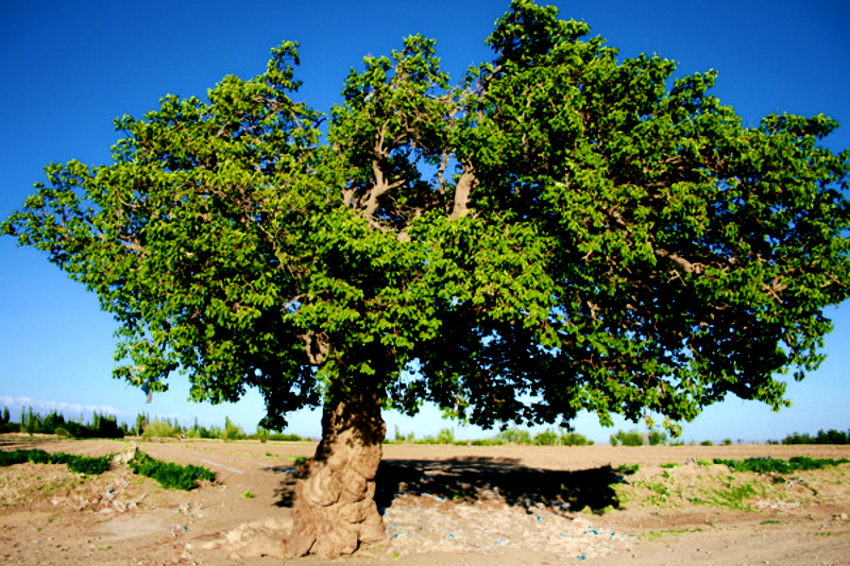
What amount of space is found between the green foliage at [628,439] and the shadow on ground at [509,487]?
1053 inches

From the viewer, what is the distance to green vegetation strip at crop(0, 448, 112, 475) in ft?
59.5

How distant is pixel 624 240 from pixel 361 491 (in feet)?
30.9

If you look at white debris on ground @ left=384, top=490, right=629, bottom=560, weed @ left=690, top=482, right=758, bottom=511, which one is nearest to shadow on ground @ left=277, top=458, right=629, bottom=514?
white debris on ground @ left=384, top=490, right=629, bottom=560

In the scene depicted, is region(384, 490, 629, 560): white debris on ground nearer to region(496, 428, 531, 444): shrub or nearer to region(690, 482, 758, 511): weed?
region(690, 482, 758, 511): weed

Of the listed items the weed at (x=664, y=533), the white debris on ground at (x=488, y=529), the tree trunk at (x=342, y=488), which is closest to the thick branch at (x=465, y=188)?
the tree trunk at (x=342, y=488)

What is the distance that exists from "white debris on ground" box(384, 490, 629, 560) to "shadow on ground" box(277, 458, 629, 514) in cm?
64

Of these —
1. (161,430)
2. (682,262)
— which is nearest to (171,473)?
(682,262)

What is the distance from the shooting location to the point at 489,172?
14484mm

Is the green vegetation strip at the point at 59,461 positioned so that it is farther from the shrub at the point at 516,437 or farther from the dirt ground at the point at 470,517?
the shrub at the point at 516,437

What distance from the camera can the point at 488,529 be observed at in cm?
1614

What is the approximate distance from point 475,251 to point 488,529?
959 centimetres

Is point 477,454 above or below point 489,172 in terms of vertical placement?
below

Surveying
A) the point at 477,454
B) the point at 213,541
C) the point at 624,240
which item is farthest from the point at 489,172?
the point at 477,454

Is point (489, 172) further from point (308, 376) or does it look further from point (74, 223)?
point (74, 223)
